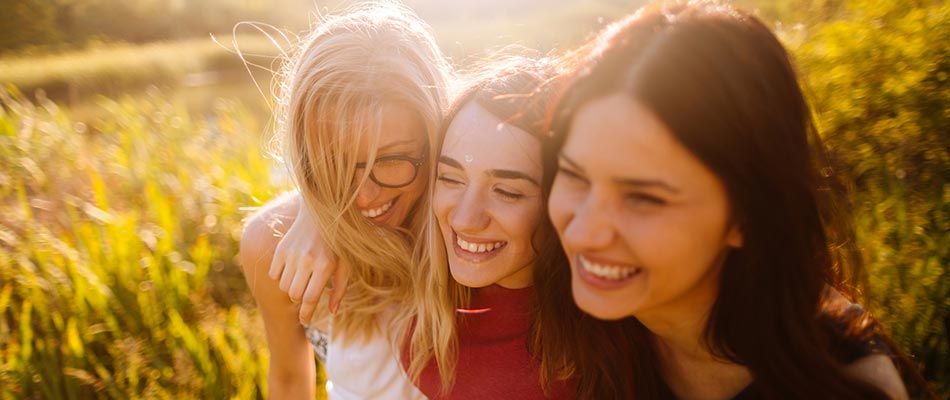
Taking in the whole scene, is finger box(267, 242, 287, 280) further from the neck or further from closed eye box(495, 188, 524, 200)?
the neck

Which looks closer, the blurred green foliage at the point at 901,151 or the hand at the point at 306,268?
the hand at the point at 306,268

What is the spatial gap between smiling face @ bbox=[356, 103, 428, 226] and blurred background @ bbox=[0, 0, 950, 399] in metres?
0.49

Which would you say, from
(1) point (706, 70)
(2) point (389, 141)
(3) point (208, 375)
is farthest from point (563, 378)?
(3) point (208, 375)

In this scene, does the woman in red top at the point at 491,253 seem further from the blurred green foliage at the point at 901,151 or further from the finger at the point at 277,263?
the blurred green foliage at the point at 901,151

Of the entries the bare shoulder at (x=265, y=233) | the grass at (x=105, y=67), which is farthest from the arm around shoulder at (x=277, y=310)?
the grass at (x=105, y=67)

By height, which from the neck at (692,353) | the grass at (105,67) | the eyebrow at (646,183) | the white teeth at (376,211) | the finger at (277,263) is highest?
the grass at (105,67)

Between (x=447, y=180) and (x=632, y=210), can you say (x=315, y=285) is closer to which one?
(x=447, y=180)

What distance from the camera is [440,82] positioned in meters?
2.20

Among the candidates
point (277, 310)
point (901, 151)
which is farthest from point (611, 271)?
point (901, 151)

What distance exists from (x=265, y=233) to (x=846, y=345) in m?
1.96

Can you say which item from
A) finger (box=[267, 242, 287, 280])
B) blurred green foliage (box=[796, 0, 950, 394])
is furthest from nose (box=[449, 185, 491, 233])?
blurred green foliage (box=[796, 0, 950, 394])

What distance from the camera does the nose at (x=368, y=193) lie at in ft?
7.13

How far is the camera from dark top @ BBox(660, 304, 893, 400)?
1541mm

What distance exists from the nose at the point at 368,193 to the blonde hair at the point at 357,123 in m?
0.03
